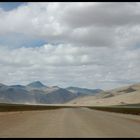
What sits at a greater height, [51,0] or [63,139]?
[51,0]

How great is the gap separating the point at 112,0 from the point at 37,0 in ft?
7.01

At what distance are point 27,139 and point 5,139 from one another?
1149 mm

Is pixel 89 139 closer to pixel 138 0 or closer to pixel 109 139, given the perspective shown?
pixel 109 139

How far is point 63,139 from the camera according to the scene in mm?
18312

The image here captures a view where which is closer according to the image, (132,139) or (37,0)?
(37,0)

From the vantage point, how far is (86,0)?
11242 mm

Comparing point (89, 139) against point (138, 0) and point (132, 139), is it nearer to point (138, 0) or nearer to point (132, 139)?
point (132, 139)

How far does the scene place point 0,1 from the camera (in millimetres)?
11453

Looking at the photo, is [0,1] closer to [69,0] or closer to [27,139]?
[69,0]

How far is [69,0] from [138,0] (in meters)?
2.12

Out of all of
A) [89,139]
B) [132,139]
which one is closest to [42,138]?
[89,139]

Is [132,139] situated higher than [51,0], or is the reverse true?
[51,0]

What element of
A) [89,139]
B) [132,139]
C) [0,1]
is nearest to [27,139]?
[89,139]

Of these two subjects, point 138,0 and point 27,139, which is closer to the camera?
point 138,0
